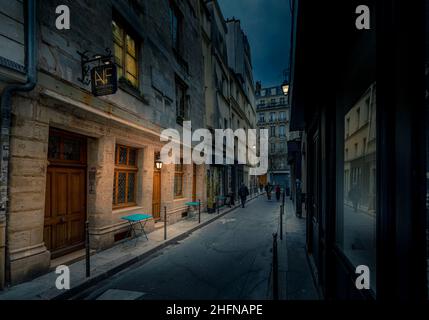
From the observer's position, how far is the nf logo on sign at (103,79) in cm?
598

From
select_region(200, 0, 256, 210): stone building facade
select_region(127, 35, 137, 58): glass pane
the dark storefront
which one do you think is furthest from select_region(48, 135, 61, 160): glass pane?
select_region(200, 0, 256, 210): stone building facade

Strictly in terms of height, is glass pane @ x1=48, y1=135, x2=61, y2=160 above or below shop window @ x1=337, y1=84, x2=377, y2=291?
above

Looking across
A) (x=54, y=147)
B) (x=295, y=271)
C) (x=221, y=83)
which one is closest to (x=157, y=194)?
(x=54, y=147)

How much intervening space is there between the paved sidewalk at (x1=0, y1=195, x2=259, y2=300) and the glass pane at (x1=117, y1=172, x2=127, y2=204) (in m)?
1.51

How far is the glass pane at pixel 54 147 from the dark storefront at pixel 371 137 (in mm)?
5955

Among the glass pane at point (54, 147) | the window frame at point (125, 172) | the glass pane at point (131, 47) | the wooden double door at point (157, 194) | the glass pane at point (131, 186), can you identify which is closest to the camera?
the glass pane at point (54, 147)

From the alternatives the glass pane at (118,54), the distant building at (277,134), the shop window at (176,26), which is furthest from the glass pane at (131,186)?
the distant building at (277,134)

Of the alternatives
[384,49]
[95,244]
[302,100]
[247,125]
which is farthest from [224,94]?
[384,49]

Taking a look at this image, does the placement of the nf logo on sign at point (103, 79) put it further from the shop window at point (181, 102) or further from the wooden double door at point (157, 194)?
the shop window at point (181, 102)

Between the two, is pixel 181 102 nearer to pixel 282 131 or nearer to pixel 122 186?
pixel 122 186

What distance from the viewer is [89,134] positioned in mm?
6469

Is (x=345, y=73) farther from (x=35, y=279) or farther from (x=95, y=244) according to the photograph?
(x=95, y=244)

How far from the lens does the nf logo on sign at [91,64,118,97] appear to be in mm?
5977

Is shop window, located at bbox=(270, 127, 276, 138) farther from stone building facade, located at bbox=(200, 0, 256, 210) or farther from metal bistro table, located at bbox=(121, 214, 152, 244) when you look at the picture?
metal bistro table, located at bbox=(121, 214, 152, 244)
